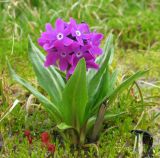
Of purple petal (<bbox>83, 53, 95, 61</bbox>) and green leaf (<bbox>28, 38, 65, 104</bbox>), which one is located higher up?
purple petal (<bbox>83, 53, 95, 61</bbox>)

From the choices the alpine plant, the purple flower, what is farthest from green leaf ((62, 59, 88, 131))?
the purple flower

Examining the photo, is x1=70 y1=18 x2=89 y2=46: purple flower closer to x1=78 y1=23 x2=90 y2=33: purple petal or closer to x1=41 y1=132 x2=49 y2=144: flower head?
x1=78 y1=23 x2=90 y2=33: purple petal

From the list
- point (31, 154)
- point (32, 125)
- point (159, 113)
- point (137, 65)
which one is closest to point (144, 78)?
point (137, 65)

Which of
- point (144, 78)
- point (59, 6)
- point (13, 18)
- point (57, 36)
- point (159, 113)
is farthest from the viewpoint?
point (59, 6)

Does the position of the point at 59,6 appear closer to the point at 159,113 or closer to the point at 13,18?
the point at 13,18

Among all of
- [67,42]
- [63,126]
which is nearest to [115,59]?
[63,126]

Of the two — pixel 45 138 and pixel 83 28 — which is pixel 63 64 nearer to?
pixel 83 28

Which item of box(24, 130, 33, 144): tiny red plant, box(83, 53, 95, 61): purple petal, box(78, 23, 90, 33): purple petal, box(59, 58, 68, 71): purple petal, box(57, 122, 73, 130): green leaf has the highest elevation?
box(78, 23, 90, 33): purple petal
